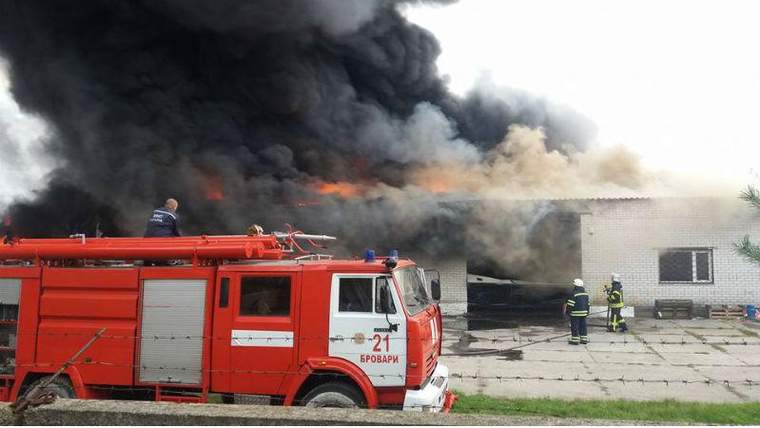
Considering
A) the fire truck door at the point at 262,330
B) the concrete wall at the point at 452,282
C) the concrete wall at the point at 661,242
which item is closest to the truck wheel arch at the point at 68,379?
the fire truck door at the point at 262,330

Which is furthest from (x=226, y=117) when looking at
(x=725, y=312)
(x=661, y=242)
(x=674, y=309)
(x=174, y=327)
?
(x=725, y=312)

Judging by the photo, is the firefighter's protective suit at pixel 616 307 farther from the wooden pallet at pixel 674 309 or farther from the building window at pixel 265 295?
the building window at pixel 265 295

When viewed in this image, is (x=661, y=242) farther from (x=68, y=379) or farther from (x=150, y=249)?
(x=68, y=379)

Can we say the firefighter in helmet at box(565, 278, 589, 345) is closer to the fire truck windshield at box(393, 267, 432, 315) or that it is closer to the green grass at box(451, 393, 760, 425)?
the green grass at box(451, 393, 760, 425)

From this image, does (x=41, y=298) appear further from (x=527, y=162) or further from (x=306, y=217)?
(x=527, y=162)

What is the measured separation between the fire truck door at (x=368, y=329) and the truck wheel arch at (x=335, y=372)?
0.19 ft

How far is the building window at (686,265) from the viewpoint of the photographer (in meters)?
14.8

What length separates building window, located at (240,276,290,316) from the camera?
17.6 feet

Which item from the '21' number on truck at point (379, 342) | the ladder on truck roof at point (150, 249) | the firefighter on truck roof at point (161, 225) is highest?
the firefighter on truck roof at point (161, 225)

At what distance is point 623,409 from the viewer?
6.44 metres

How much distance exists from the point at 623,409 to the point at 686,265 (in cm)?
1016

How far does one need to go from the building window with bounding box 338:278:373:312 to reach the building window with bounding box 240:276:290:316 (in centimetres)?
53

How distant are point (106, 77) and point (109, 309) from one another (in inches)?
440

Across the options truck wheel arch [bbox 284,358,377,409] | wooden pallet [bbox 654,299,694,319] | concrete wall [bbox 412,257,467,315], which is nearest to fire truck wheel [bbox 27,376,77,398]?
truck wheel arch [bbox 284,358,377,409]
